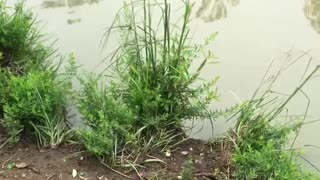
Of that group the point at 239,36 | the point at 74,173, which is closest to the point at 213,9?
the point at 239,36

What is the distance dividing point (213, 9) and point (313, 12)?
66 centimetres

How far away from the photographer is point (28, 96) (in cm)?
257

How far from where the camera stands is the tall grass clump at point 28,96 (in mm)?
2582

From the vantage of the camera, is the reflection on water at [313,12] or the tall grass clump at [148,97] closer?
the tall grass clump at [148,97]

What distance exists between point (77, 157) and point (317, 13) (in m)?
2.10

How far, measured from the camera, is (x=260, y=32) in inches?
144

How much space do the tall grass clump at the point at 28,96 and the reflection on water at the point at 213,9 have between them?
4.01 ft

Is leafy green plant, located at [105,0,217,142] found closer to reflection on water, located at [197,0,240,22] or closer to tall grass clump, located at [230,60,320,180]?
tall grass clump, located at [230,60,320,180]

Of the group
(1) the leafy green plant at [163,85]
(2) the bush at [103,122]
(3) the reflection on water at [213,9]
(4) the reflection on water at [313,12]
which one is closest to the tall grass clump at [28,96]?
(2) the bush at [103,122]

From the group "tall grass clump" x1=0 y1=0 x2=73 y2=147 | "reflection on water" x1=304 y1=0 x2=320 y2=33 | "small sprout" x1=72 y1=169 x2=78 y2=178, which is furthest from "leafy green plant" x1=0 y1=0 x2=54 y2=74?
"reflection on water" x1=304 y1=0 x2=320 y2=33

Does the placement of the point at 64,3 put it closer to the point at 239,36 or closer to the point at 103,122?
the point at 239,36

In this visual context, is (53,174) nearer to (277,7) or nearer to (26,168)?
(26,168)

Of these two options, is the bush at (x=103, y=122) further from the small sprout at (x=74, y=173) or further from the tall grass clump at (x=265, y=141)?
the tall grass clump at (x=265, y=141)

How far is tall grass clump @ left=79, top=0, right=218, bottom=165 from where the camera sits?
252 cm
